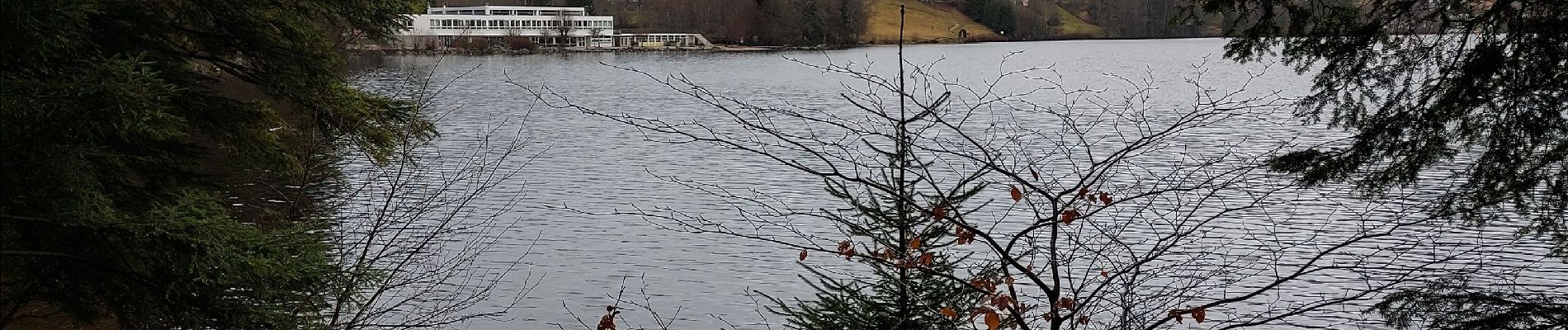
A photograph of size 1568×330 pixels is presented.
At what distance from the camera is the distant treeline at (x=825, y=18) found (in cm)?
10256

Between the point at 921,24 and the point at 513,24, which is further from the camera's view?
the point at 921,24

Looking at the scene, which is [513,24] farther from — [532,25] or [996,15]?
[996,15]

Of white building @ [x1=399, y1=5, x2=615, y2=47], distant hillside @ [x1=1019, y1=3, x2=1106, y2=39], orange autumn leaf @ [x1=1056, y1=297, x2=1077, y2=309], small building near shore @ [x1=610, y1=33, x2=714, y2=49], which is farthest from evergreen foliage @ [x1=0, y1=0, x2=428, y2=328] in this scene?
distant hillside @ [x1=1019, y1=3, x2=1106, y2=39]

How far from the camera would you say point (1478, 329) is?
584 centimetres

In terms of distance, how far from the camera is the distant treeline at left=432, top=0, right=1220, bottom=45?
102562mm

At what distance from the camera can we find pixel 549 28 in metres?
116

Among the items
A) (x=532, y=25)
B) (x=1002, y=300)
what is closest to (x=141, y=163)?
(x=1002, y=300)

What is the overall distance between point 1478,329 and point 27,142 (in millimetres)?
6592

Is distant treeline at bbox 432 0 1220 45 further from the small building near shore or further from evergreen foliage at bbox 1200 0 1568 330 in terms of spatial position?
evergreen foliage at bbox 1200 0 1568 330

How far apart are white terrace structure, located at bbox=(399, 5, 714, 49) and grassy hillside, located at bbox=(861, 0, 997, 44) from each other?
18648mm

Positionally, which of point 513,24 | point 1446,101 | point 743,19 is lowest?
point 513,24

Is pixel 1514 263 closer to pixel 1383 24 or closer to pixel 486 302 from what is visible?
pixel 1383 24

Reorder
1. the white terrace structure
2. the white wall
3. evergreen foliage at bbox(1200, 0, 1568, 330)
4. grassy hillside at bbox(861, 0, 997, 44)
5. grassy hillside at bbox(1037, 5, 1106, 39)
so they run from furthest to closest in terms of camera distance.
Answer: grassy hillside at bbox(1037, 5, 1106, 39)
grassy hillside at bbox(861, 0, 997, 44)
the white terrace structure
the white wall
evergreen foliage at bbox(1200, 0, 1568, 330)

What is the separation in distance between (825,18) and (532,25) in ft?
90.8
